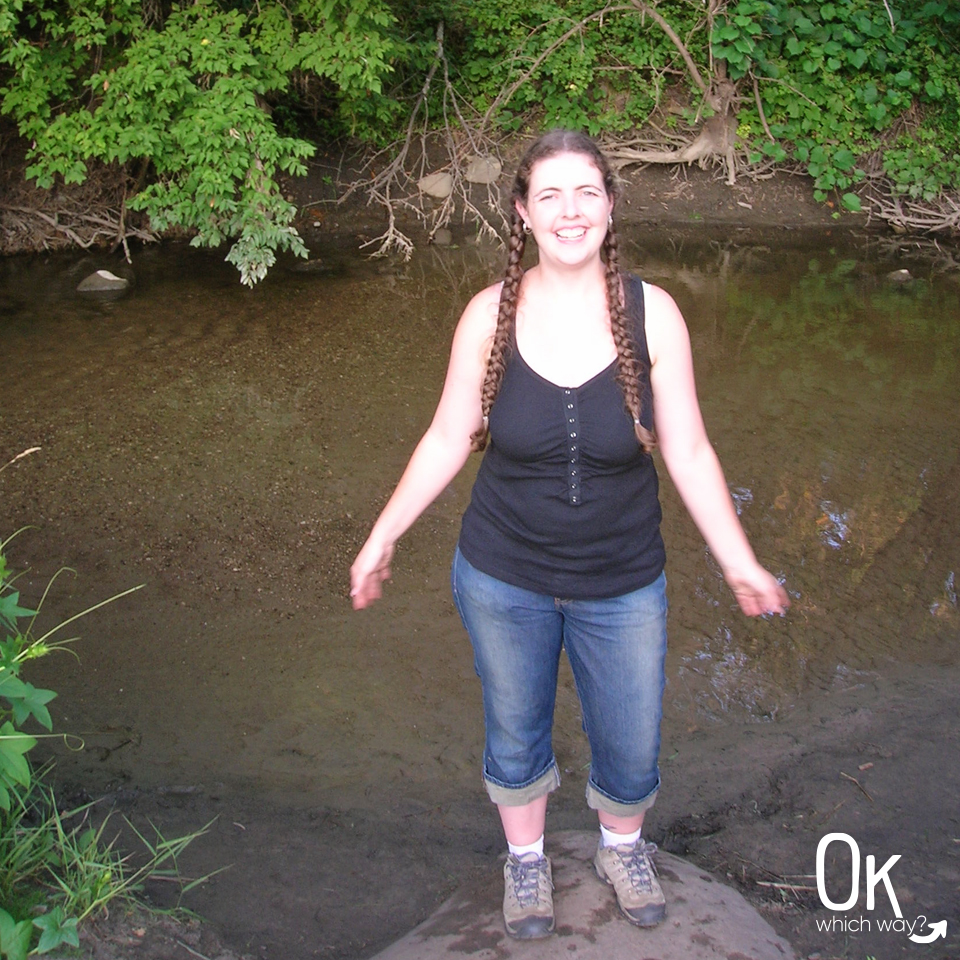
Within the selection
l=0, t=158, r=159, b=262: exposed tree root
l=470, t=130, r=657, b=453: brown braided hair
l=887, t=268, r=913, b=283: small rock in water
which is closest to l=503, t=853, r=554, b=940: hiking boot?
→ l=470, t=130, r=657, b=453: brown braided hair

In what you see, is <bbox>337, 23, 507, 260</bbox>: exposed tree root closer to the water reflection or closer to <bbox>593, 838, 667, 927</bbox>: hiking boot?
the water reflection

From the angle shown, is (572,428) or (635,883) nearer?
(572,428)

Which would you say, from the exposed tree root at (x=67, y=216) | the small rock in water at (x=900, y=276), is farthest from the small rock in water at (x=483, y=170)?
the small rock in water at (x=900, y=276)

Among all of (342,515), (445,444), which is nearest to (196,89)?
(342,515)

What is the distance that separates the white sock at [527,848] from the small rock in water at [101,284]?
6.73 m

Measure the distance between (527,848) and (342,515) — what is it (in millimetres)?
2564

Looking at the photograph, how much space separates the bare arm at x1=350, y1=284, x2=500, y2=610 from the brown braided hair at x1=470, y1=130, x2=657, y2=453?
0.12ft

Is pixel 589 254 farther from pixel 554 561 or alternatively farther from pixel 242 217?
pixel 242 217

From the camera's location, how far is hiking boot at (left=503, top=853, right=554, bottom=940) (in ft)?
7.68

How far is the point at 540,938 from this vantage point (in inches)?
92.3

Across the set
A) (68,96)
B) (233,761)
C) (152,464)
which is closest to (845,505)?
(233,761)

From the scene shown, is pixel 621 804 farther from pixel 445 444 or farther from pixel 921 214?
pixel 921 214

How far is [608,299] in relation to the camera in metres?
2.10

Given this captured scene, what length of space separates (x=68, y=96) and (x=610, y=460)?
731 cm
